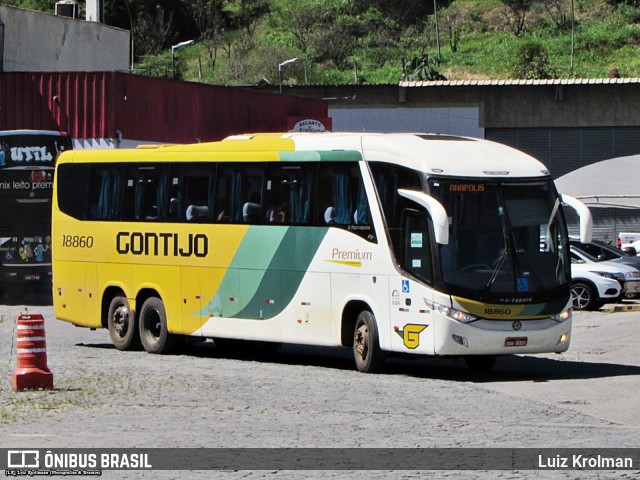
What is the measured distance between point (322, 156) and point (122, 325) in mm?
5125

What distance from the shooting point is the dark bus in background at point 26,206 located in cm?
3133

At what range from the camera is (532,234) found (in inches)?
707

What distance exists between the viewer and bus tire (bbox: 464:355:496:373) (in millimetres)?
19312

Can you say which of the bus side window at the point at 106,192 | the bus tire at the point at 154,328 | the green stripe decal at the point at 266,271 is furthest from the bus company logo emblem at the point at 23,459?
the bus side window at the point at 106,192

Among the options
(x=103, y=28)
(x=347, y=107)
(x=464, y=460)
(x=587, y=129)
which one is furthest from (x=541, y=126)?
(x=464, y=460)

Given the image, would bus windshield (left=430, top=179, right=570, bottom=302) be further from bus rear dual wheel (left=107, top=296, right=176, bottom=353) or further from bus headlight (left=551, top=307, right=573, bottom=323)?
bus rear dual wheel (left=107, top=296, right=176, bottom=353)

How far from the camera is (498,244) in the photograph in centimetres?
1766

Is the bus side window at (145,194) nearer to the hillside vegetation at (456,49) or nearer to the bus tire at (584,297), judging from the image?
the bus tire at (584,297)

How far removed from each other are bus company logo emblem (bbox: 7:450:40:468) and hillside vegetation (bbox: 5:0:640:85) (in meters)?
61.5

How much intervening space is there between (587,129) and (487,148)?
3827cm

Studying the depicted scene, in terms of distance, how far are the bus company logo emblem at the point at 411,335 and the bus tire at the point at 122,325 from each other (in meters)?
5.89

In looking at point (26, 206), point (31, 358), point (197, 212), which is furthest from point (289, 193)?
point (26, 206)

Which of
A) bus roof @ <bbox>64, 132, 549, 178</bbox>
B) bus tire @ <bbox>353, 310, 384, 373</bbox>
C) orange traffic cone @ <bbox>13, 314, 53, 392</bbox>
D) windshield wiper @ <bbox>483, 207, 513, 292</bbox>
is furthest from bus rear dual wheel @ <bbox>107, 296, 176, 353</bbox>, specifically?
windshield wiper @ <bbox>483, 207, 513, 292</bbox>

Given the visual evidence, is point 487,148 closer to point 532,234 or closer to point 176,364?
point 532,234
